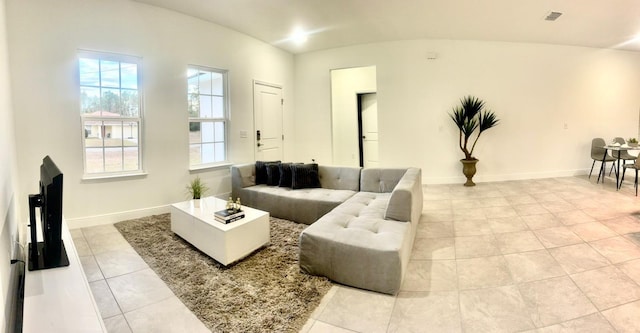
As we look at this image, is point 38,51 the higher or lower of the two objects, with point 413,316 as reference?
higher

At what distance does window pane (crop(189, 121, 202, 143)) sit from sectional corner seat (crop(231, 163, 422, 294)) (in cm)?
143

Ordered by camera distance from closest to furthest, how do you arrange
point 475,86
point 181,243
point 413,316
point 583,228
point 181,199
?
point 413,316
point 181,243
point 583,228
point 181,199
point 475,86

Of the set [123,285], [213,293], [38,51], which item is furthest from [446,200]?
[38,51]

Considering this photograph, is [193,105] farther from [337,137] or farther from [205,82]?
[337,137]

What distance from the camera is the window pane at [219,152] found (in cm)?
496

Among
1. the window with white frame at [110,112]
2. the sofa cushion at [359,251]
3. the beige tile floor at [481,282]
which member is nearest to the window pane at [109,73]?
the window with white frame at [110,112]

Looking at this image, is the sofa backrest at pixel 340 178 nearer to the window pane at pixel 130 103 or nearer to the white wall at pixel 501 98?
the white wall at pixel 501 98

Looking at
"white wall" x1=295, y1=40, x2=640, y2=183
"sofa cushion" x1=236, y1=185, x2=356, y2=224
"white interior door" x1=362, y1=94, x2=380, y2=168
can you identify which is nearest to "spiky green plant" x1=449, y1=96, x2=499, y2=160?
"white wall" x1=295, y1=40, x2=640, y2=183

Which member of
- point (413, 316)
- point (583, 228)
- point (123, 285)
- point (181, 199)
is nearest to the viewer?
point (413, 316)

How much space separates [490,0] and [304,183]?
3.35m

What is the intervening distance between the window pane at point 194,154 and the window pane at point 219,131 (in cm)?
37

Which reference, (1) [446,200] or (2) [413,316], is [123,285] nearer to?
(2) [413,316]

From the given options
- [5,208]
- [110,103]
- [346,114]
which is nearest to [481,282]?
[5,208]

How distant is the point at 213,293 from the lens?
2.17m
